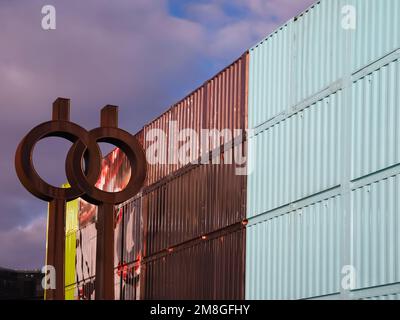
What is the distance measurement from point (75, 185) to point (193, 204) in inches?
214

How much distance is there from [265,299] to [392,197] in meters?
8.44

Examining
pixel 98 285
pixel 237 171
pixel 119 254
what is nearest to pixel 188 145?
pixel 237 171

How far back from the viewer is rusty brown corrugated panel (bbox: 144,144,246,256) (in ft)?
109

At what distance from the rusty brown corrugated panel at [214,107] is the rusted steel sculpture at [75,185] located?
3269 mm

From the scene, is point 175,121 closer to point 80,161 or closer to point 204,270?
point 80,161

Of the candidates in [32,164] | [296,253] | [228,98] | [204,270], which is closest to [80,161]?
[32,164]

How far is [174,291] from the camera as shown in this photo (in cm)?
→ 3778

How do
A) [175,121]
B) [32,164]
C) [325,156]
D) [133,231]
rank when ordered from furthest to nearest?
[133,231] → [175,121] → [32,164] → [325,156]

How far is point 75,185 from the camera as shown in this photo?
33.2 metres

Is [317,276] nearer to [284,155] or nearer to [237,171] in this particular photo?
[284,155]

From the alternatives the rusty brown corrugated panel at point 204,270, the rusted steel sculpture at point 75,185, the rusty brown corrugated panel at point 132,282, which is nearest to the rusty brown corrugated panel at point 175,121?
the rusted steel sculpture at point 75,185

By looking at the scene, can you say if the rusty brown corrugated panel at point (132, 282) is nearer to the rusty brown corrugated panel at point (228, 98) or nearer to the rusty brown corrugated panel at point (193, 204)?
the rusty brown corrugated panel at point (193, 204)

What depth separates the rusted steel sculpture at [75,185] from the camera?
32.6 meters

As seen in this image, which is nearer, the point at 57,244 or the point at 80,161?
the point at 57,244
